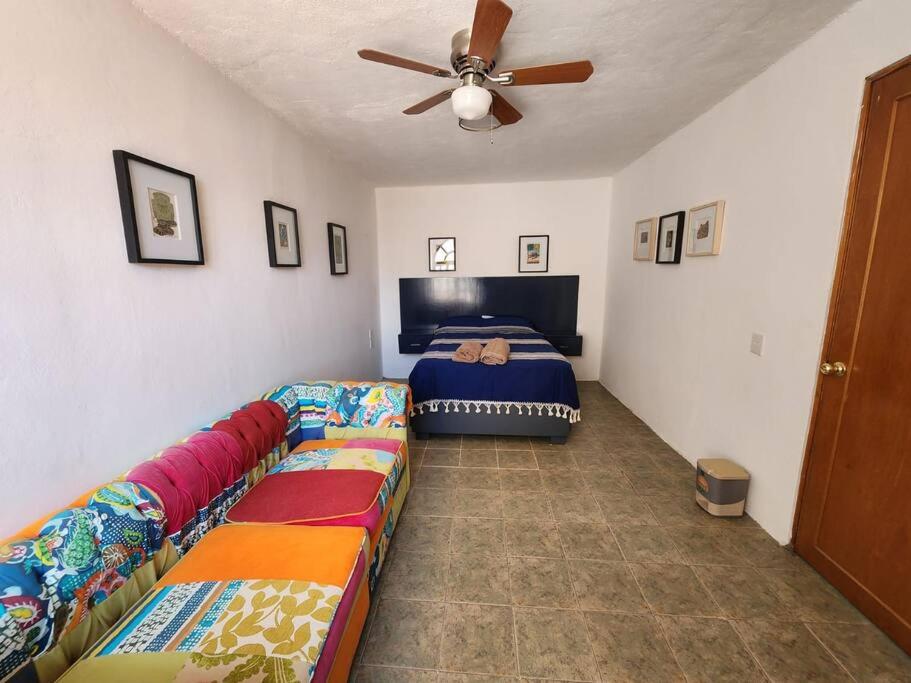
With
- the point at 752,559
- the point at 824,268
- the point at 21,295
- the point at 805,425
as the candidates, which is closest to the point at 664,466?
the point at 752,559

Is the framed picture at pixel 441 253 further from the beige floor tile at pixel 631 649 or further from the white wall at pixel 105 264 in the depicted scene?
the beige floor tile at pixel 631 649

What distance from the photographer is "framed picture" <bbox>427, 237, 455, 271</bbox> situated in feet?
14.6

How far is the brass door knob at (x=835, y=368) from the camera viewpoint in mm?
1538

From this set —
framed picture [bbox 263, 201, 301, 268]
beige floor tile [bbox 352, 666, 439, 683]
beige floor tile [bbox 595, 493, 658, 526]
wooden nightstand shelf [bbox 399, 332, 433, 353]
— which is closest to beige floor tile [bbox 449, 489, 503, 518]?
beige floor tile [bbox 595, 493, 658, 526]

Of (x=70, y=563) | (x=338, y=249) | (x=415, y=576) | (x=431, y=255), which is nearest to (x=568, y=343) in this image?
(x=431, y=255)

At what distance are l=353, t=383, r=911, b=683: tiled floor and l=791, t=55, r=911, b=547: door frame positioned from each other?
50 centimetres

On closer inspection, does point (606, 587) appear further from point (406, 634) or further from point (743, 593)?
point (406, 634)

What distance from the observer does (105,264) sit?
1.29 m

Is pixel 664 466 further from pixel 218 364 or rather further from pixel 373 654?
pixel 218 364

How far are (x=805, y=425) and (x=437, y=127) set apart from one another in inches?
109

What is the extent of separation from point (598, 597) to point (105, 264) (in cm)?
234

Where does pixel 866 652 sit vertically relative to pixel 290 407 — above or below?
below

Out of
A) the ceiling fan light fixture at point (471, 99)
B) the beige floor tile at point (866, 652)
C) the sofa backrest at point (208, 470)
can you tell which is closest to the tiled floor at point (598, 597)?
the beige floor tile at point (866, 652)

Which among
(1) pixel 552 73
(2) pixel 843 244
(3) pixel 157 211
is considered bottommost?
(2) pixel 843 244
